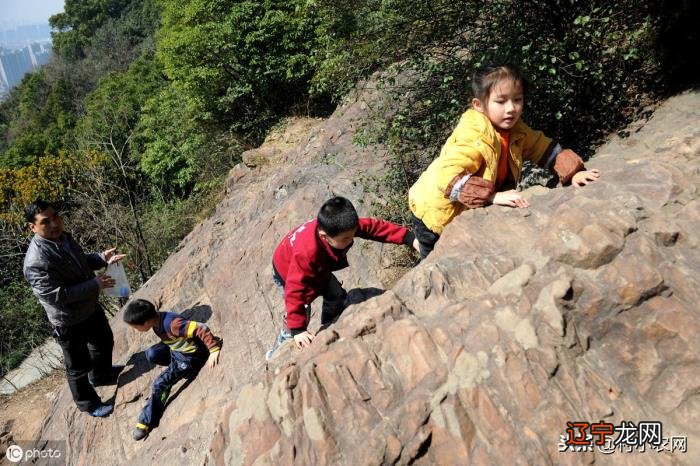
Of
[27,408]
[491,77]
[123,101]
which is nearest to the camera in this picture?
[491,77]

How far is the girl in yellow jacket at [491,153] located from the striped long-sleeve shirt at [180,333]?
268cm

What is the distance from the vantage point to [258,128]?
52.8 ft

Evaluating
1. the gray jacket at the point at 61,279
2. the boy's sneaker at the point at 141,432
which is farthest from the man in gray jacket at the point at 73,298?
the boy's sneaker at the point at 141,432

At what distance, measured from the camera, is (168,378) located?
15.0ft

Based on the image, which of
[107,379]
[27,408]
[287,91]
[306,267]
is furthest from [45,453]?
[287,91]

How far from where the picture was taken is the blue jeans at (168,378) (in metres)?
4.52

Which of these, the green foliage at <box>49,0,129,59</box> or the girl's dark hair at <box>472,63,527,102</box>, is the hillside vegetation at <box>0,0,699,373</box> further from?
the green foliage at <box>49,0,129,59</box>

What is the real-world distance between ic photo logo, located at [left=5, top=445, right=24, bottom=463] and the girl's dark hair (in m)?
7.25

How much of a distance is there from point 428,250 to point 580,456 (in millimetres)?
1802

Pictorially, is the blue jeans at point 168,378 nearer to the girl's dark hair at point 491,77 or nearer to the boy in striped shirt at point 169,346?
the boy in striped shirt at point 169,346

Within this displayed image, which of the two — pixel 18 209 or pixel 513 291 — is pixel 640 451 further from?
pixel 18 209

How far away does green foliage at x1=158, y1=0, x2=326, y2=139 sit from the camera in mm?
14820

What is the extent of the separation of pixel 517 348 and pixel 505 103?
1.46 metres

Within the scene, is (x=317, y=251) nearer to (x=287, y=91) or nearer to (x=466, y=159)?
(x=466, y=159)
